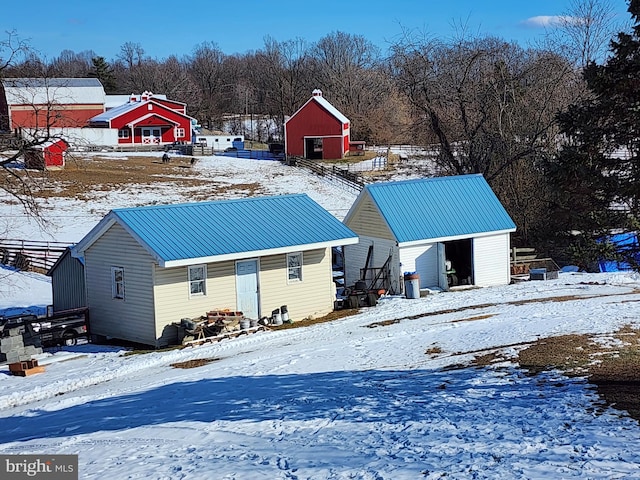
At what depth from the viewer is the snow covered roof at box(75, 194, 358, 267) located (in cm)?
2411

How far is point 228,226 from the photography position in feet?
86.3

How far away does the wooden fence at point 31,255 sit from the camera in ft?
119

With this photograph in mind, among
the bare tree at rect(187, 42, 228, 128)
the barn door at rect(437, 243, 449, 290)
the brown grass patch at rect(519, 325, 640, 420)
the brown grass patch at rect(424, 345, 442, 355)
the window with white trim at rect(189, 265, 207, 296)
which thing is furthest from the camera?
the bare tree at rect(187, 42, 228, 128)

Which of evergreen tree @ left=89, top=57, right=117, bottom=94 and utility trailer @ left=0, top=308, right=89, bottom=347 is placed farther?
evergreen tree @ left=89, top=57, right=117, bottom=94

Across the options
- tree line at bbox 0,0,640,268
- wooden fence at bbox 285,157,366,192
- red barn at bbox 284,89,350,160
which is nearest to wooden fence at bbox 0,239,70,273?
tree line at bbox 0,0,640,268

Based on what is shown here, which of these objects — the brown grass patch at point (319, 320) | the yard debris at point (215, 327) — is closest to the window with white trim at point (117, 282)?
the yard debris at point (215, 327)

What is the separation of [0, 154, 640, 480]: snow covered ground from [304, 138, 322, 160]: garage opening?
152 feet

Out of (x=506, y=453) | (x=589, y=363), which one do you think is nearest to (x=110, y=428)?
(x=506, y=453)

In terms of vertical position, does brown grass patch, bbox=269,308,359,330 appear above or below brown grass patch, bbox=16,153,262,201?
below

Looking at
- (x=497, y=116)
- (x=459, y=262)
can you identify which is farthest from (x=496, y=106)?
(x=459, y=262)

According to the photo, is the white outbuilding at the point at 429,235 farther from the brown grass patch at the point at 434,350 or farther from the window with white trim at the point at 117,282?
the window with white trim at the point at 117,282

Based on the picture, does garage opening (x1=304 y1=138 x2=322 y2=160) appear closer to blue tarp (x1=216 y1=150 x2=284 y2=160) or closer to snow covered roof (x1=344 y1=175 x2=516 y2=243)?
blue tarp (x1=216 y1=150 x2=284 y2=160)

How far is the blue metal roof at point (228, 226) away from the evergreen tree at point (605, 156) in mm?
12925

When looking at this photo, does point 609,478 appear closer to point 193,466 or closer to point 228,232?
point 193,466
